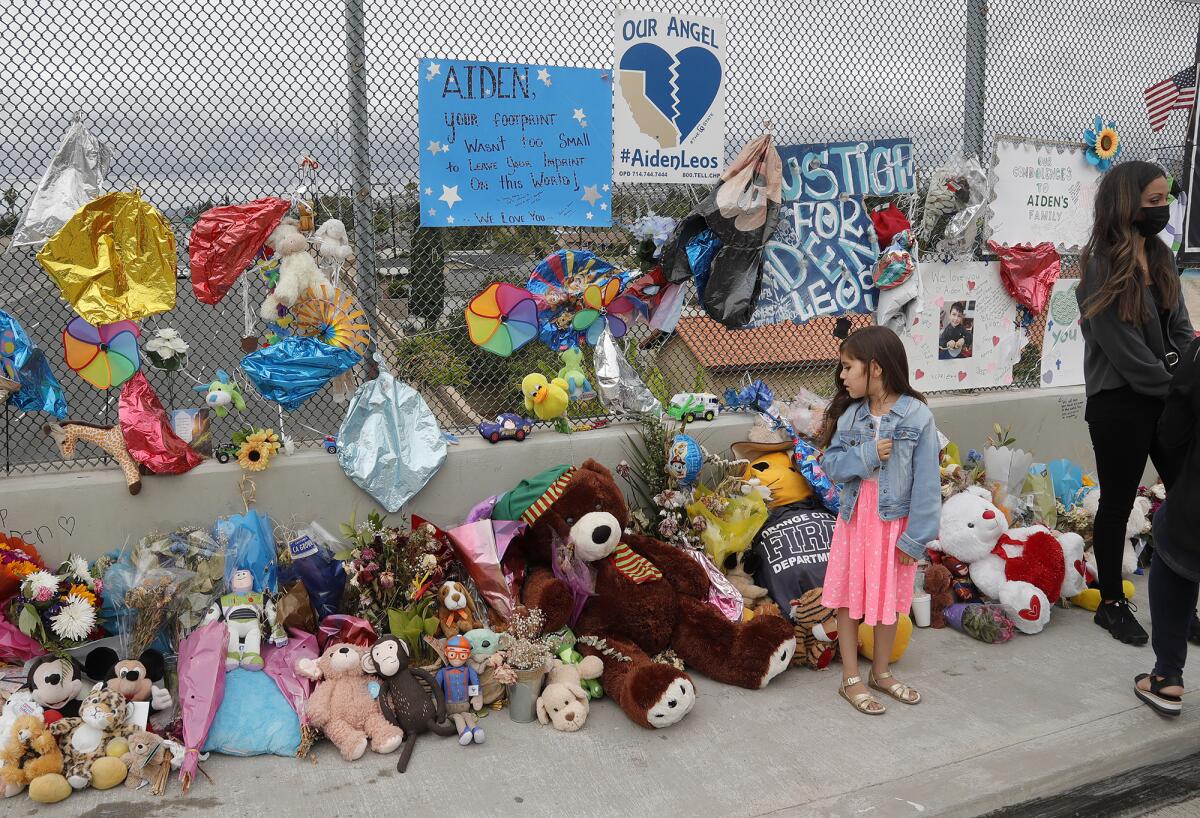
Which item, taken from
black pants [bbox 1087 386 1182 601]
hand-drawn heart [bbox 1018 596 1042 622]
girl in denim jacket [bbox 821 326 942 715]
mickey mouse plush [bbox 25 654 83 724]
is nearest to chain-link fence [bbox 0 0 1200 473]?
mickey mouse plush [bbox 25 654 83 724]

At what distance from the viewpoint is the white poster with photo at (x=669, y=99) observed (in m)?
4.50

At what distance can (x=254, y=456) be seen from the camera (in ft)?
12.8

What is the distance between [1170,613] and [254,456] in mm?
3611

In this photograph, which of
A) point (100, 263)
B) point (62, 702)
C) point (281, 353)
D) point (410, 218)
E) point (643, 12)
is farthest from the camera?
point (643, 12)

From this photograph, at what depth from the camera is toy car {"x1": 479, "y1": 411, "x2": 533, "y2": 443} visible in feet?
14.2

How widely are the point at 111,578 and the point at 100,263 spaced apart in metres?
1.19

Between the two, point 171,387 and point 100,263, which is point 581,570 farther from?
point 100,263

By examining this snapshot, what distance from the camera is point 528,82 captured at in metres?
4.29

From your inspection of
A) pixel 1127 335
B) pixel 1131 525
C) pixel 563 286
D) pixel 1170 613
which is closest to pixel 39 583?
pixel 563 286

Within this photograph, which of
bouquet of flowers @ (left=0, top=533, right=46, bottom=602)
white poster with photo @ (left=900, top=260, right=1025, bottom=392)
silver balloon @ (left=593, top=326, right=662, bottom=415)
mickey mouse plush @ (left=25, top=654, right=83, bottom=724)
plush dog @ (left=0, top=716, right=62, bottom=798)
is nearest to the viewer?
plush dog @ (left=0, top=716, right=62, bottom=798)

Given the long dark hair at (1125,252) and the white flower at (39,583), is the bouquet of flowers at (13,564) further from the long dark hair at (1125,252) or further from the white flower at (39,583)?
the long dark hair at (1125,252)

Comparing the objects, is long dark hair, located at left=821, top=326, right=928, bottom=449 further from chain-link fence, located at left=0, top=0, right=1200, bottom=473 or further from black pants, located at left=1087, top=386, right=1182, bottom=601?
chain-link fence, located at left=0, top=0, right=1200, bottom=473

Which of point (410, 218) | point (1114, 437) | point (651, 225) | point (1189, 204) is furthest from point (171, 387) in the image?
point (1189, 204)

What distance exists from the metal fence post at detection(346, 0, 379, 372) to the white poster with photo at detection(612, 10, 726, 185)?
1168mm
